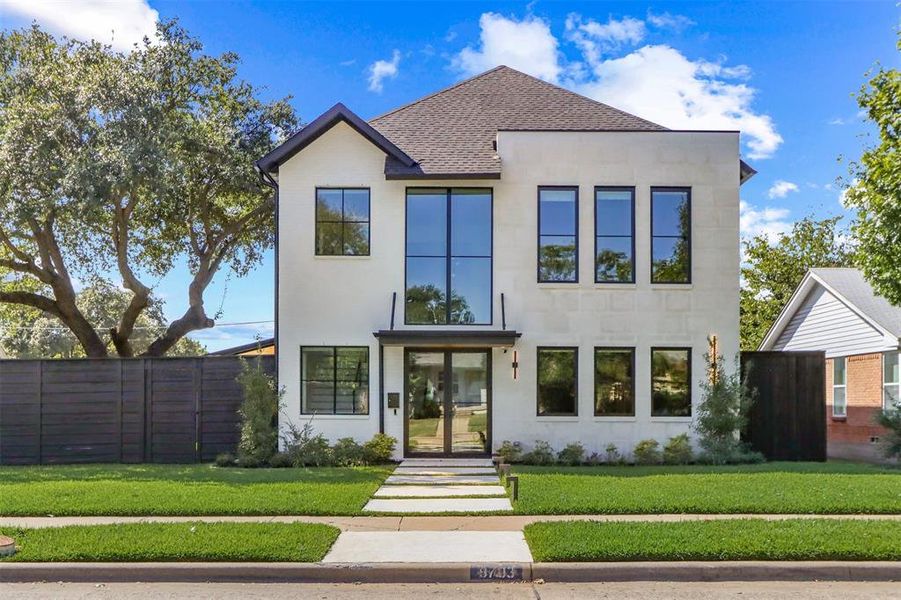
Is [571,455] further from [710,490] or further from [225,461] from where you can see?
[225,461]

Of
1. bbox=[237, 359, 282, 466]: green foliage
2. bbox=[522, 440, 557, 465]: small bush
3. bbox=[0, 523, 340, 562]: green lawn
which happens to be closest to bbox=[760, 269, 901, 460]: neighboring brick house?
bbox=[522, 440, 557, 465]: small bush

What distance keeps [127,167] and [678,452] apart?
44.5 feet

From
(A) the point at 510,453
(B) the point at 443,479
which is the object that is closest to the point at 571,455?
(A) the point at 510,453

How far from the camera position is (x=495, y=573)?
7230 mm

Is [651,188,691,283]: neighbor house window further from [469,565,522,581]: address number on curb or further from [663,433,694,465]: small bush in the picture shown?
[469,565,522,581]: address number on curb

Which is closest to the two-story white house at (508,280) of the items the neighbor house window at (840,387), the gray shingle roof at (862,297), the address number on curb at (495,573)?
the gray shingle roof at (862,297)

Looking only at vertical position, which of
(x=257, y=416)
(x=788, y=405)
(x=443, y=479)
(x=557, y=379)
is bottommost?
(x=443, y=479)

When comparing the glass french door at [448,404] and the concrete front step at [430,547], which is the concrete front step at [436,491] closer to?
the concrete front step at [430,547]

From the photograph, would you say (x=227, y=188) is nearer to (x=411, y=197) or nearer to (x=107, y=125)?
(x=107, y=125)

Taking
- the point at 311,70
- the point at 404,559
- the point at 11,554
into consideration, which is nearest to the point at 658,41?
the point at 311,70

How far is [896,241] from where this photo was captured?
596 inches

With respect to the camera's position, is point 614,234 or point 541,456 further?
point 614,234

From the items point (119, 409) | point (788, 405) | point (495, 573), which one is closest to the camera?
point (495, 573)

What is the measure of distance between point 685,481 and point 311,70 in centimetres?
1425
